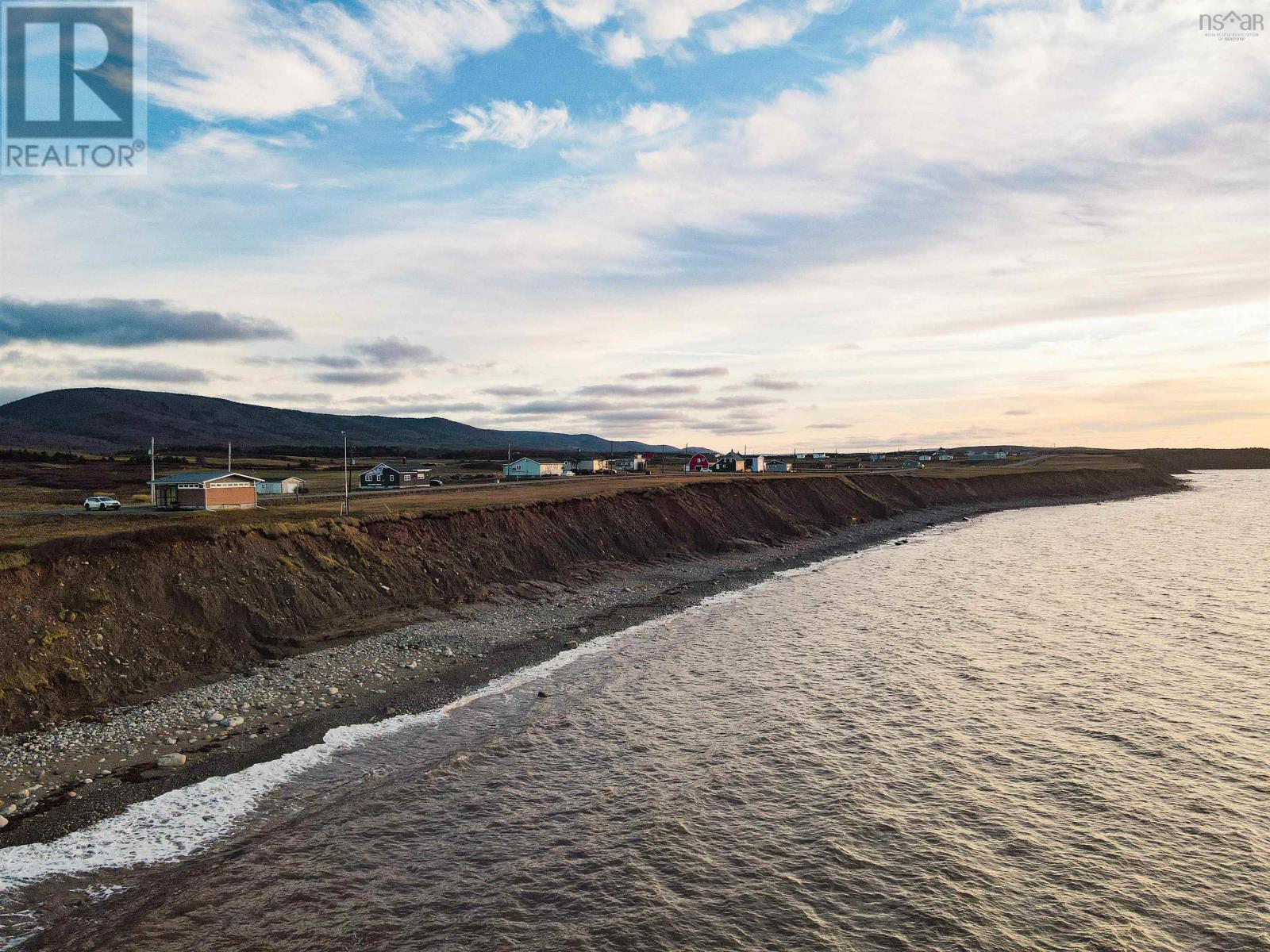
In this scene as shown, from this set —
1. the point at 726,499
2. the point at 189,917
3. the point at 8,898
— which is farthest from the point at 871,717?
the point at 726,499

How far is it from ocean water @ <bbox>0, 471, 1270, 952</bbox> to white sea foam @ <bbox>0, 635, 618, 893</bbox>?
0.08 metres

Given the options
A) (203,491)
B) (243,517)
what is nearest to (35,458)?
(203,491)

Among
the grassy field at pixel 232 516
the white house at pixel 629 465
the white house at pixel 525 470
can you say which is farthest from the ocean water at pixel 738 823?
the white house at pixel 629 465

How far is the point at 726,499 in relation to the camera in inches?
3155

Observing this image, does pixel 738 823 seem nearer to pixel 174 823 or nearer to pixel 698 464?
pixel 174 823

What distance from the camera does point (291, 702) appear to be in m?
27.5

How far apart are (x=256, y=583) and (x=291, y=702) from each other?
421 inches

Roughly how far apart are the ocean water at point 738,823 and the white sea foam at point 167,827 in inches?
3.2

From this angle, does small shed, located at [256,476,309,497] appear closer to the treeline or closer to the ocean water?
the ocean water

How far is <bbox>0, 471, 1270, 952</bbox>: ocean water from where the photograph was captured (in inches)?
594

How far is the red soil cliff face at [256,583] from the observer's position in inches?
1062

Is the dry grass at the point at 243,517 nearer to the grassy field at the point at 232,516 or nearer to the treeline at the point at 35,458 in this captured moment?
the grassy field at the point at 232,516

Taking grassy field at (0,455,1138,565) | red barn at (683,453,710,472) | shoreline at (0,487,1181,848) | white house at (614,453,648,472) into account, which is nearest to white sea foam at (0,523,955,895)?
shoreline at (0,487,1181,848)

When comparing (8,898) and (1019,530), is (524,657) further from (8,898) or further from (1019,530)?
(1019,530)
